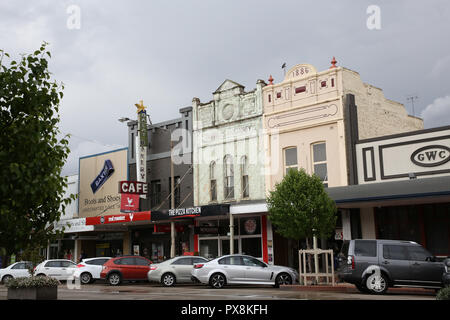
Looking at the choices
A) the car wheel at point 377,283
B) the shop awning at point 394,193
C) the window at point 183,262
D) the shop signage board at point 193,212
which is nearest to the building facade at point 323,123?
the shop awning at point 394,193

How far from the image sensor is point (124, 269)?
936 inches

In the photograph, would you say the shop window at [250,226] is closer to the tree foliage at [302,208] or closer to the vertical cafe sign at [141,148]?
the tree foliage at [302,208]

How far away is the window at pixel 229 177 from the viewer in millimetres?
28219

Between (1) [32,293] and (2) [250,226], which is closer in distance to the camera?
(1) [32,293]

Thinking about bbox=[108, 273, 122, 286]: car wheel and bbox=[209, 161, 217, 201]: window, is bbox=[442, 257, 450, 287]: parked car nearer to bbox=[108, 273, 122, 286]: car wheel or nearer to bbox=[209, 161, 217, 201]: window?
bbox=[108, 273, 122, 286]: car wheel

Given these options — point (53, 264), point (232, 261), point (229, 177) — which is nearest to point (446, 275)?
point (232, 261)

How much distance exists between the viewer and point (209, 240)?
29078mm

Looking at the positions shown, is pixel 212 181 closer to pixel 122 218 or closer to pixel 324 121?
pixel 122 218

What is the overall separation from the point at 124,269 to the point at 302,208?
8.92 m

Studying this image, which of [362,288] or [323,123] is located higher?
[323,123]

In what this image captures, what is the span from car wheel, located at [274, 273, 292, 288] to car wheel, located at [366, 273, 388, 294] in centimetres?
417

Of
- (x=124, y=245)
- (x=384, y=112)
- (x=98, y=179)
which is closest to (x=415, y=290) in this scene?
(x=384, y=112)

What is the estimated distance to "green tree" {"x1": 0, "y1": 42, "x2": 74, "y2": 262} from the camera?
8.48m

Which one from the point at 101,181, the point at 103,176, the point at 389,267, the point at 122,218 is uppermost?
the point at 103,176
